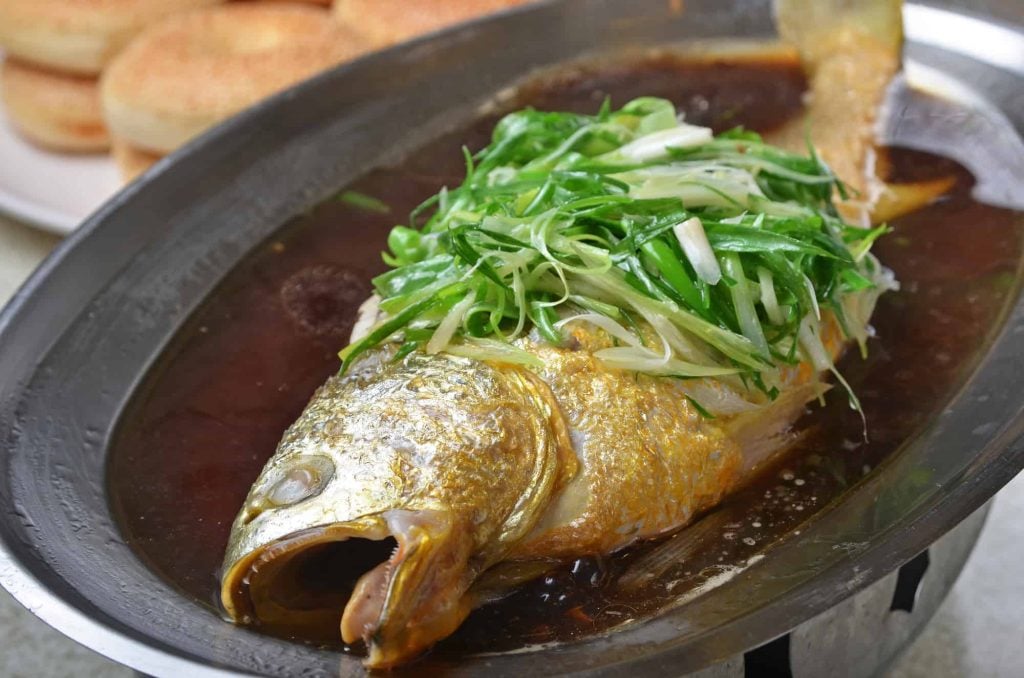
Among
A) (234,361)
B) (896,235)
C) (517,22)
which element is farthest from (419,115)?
(896,235)

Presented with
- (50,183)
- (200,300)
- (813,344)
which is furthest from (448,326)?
(50,183)

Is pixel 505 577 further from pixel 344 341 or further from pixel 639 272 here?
pixel 344 341

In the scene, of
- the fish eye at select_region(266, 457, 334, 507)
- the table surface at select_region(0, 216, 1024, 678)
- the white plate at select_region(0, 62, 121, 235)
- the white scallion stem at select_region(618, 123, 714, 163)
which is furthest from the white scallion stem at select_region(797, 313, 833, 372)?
the white plate at select_region(0, 62, 121, 235)

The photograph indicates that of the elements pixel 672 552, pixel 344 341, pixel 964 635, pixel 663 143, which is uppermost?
pixel 663 143

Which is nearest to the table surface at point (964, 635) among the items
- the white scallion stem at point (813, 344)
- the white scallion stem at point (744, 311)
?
the white scallion stem at point (813, 344)

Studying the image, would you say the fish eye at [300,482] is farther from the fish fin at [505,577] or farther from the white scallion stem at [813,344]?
the white scallion stem at [813,344]

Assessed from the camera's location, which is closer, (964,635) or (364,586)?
(364,586)

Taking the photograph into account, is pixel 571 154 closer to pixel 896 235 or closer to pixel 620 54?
pixel 896 235

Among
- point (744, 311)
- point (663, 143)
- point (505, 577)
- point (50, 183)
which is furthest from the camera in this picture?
point (50, 183)
